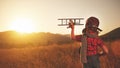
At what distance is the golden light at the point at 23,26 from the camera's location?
3449 millimetres

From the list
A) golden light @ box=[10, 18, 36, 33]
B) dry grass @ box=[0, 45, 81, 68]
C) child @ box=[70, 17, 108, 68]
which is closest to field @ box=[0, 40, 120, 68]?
dry grass @ box=[0, 45, 81, 68]

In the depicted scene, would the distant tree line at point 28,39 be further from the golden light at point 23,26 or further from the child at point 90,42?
the child at point 90,42

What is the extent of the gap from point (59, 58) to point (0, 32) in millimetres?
848

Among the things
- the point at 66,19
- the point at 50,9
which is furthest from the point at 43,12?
the point at 66,19

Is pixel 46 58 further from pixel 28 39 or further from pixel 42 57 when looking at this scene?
pixel 28 39

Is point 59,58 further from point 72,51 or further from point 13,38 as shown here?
point 13,38

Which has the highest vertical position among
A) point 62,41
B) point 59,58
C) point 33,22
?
point 33,22

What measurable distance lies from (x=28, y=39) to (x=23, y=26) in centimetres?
18

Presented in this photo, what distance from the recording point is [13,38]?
11.4 ft

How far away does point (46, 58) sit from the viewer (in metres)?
3.57

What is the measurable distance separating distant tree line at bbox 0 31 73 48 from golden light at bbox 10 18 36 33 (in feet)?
0.17

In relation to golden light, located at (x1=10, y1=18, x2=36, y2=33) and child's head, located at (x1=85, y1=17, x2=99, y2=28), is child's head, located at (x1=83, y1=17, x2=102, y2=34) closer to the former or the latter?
child's head, located at (x1=85, y1=17, x2=99, y2=28)

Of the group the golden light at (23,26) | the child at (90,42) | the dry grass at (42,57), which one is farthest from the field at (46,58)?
the child at (90,42)

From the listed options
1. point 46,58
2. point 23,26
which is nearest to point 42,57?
point 46,58
